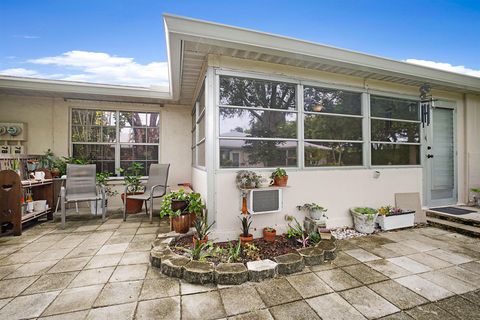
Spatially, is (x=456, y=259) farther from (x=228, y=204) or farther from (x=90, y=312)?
(x=90, y=312)

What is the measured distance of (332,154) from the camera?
3750 millimetres

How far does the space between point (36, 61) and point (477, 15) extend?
11.1 meters

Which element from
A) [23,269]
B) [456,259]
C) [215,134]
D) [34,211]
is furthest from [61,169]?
[456,259]

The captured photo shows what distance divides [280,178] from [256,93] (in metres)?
1.38

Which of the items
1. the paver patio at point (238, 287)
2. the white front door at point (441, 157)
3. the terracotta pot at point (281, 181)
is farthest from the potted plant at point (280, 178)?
the white front door at point (441, 157)

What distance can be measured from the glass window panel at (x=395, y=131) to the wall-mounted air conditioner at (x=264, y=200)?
2.43m

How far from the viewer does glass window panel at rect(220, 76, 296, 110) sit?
316 cm

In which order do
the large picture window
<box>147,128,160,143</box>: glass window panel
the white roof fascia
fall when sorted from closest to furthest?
the white roof fascia, the large picture window, <box>147,128,160,143</box>: glass window panel

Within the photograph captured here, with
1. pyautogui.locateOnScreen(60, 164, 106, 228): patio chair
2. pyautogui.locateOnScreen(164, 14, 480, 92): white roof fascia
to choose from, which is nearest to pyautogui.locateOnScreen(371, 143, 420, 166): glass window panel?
pyautogui.locateOnScreen(164, 14, 480, 92): white roof fascia

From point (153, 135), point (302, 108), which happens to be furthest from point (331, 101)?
point (153, 135)

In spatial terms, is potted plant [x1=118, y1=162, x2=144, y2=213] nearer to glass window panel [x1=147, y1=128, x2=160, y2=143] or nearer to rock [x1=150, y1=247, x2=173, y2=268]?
glass window panel [x1=147, y1=128, x2=160, y2=143]

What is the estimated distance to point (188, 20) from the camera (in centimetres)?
243

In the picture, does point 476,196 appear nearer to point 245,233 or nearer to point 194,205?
point 245,233

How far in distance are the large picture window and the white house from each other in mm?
24
